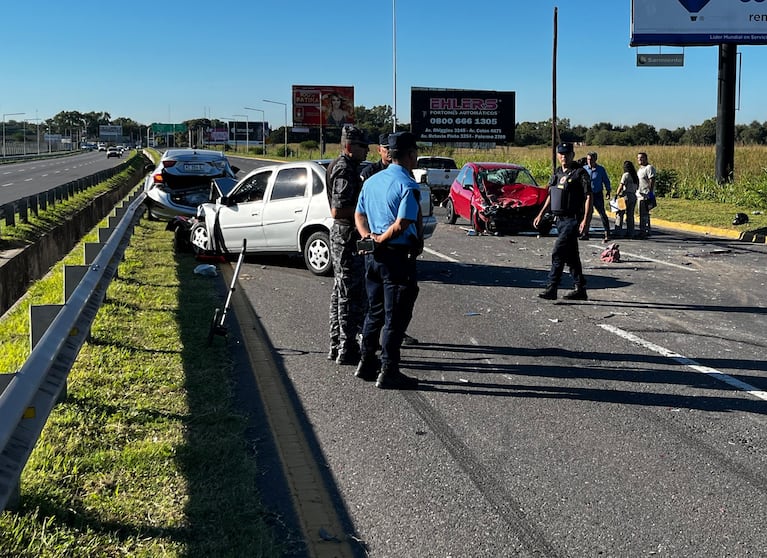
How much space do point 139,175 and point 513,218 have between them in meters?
29.2

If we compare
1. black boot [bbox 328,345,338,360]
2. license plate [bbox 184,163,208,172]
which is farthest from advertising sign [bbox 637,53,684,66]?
black boot [bbox 328,345,338,360]

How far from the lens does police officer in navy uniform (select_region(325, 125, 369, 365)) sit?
715 cm

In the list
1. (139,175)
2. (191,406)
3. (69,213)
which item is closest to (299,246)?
(191,406)

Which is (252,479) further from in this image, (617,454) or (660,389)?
(660,389)

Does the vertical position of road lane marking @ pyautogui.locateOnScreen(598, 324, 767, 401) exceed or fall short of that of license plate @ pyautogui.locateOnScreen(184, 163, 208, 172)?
it falls short

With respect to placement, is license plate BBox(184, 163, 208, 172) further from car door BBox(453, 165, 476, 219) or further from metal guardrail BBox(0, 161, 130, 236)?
car door BBox(453, 165, 476, 219)

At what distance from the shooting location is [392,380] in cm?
639

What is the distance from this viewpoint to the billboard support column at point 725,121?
27562 millimetres

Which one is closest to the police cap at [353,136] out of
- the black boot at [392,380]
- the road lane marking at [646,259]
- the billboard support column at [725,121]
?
the black boot at [392,380]

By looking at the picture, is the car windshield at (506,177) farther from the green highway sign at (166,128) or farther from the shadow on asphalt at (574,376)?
the green highway sign at (166,128)

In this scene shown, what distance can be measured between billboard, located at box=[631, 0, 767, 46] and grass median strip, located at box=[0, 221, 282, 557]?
82.9ft

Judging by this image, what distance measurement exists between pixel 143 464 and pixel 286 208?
316 inches

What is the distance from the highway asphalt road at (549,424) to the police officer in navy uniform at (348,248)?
11.1 inches

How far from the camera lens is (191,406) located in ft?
18.8
